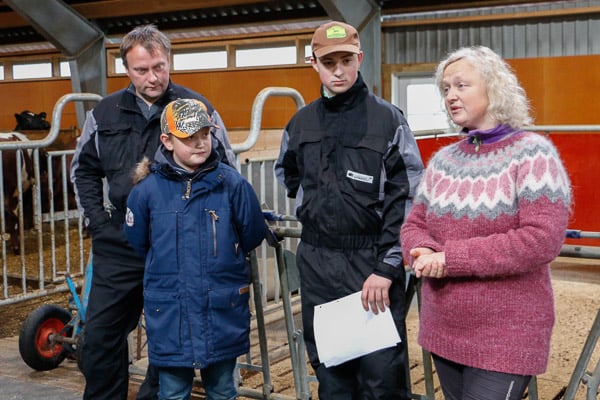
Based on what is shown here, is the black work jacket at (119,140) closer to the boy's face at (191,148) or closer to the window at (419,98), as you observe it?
the boy's face at (191,148)

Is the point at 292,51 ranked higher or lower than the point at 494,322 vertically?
higher

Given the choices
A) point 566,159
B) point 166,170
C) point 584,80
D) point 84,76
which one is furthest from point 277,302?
point 84,76

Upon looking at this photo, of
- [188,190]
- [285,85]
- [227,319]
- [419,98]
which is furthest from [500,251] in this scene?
[285,85]

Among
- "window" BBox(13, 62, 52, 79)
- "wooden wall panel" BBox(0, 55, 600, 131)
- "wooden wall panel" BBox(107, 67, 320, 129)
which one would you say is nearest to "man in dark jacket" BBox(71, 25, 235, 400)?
"wooden wall panel" BBox(0, 55, 600, 131)

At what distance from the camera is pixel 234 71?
15.2 m

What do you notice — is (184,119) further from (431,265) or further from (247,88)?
(247,88)

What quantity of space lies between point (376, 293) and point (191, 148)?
3.01ft

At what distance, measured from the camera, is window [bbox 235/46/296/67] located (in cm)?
1488

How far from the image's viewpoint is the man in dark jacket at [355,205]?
8.46ft

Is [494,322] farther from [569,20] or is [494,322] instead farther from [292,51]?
[292,51]

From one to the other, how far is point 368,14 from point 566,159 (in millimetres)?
5923

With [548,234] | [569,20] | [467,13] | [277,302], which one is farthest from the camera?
[467,13]

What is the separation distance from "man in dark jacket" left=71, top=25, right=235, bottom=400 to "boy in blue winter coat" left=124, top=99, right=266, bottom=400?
28 cm

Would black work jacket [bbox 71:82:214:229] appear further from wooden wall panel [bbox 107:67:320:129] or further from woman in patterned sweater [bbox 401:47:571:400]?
wooden wall panel [bbox 107:67:320:129]
